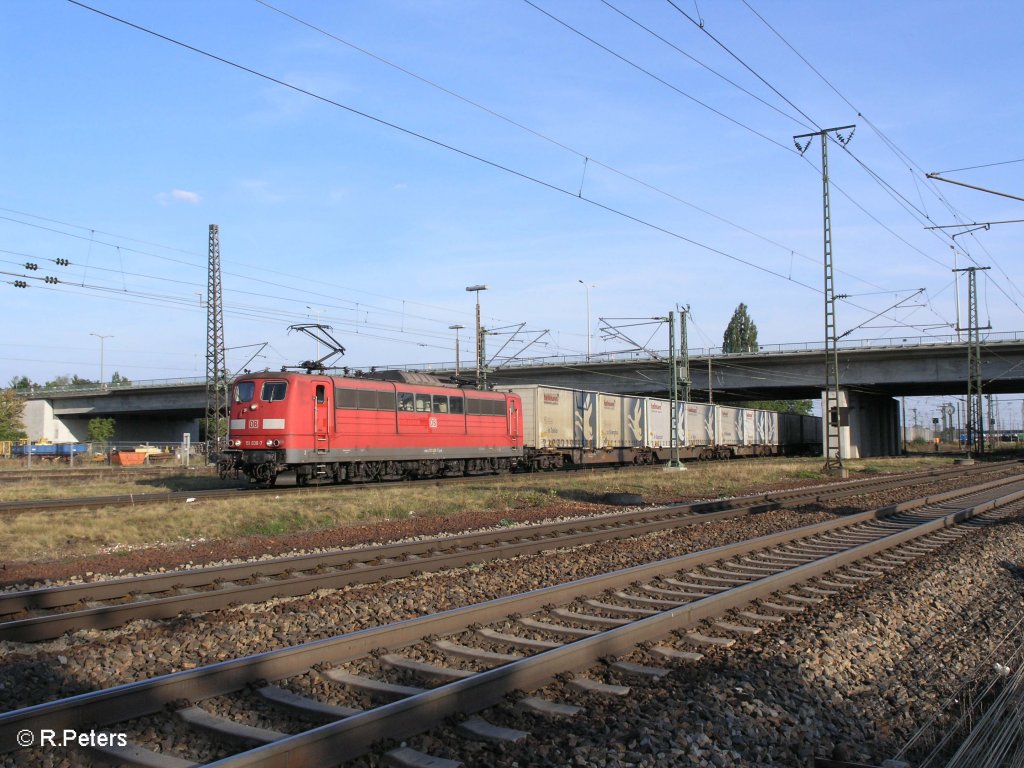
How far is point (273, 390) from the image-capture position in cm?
2259

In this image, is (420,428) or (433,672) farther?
(420,428)

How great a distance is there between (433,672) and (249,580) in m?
4.84

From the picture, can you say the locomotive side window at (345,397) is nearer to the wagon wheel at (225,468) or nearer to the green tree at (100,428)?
the wagon wheel at (225,468)

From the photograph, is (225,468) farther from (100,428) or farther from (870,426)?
(870,426)

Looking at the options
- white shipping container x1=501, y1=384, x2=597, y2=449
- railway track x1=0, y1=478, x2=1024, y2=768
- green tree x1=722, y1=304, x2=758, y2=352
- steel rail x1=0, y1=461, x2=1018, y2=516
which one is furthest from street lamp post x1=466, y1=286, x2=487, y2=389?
green tree x1=722, y1=304, x2=758, y2=352

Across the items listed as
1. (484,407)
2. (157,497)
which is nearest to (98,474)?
(157,497)

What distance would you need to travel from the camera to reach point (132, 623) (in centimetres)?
809

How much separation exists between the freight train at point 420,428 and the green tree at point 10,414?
50.8m

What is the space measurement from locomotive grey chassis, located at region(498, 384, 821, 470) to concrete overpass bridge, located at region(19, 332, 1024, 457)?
155 inches

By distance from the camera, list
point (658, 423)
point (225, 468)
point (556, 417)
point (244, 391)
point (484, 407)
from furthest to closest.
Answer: point (658, 423), point (556, 417), point (484, 407), point (244, 391), point (225, 468)

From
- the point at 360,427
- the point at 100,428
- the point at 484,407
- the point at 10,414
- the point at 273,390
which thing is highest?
the point at 10,414

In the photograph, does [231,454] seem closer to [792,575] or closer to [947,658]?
[792,575]

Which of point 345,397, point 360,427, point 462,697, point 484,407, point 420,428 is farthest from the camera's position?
point 484,407

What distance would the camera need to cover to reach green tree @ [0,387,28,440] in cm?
6675
